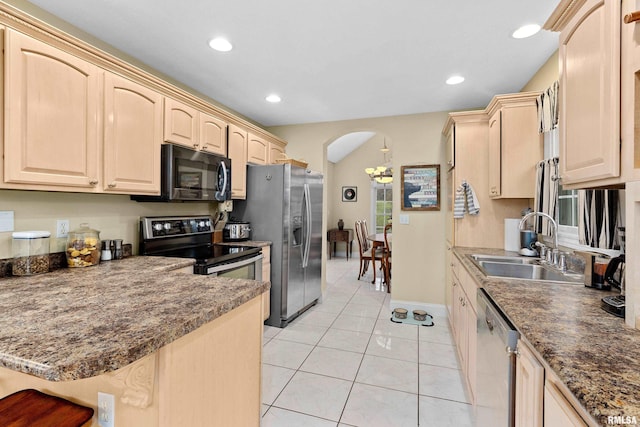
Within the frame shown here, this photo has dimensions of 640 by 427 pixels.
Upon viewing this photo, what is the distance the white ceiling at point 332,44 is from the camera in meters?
1.78

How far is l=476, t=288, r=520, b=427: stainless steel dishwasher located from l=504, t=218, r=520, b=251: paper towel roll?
1390mm

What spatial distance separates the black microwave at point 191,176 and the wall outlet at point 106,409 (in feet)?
5.29

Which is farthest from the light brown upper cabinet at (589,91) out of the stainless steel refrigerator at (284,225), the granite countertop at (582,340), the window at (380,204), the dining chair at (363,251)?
the window at (380,204)

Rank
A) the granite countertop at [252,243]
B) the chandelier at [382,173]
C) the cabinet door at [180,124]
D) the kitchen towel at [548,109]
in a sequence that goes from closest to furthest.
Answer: the kitchen towel at [548,109] < the cabinet door at [180,124] < the granite countertop at [252,243] < the chandelier at [382,173]

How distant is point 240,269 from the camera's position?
2.68 meters

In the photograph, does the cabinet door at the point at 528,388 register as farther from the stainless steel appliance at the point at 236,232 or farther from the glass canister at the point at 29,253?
the stainless steel appliance at the point at 236,232

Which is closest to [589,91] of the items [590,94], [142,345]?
[590,94]

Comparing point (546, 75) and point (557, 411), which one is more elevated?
point (546, 75)

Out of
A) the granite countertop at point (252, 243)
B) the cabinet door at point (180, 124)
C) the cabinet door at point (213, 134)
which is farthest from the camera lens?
the granite countertop at point (252, 243)

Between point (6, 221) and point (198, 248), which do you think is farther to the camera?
point (198, 248)

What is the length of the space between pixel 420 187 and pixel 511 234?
1202 mm

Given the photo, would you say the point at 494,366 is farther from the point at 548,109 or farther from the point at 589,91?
the point at 548,109

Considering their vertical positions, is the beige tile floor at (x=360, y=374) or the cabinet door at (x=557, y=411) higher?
the cabinet door at (x=557, y=411)

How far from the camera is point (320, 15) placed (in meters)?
1.84
